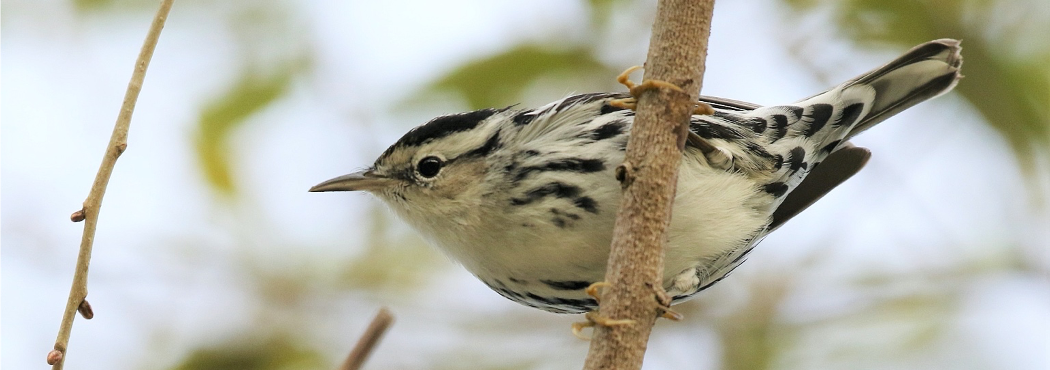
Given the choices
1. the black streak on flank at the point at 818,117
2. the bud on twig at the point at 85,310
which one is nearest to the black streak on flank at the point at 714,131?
the black streak on flank at the point at 818,117

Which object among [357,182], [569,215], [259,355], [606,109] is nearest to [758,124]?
[606,109]

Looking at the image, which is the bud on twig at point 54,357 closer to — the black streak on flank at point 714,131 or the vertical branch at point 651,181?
the vertical branch at point 651,181

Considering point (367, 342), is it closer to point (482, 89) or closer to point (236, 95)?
point (482, 89)

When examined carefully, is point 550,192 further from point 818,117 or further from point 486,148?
point 818,117

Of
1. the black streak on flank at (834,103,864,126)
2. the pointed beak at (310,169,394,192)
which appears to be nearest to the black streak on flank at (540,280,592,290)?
the pointed beak at (310,169,394,192)

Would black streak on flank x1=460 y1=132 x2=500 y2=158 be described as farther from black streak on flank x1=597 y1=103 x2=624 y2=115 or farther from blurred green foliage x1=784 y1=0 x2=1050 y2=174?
blurred green foliage x1=784 y1=0 x2=1050 y2=174

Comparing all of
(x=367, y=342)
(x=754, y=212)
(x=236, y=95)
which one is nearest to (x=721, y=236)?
(x=754, y=212)

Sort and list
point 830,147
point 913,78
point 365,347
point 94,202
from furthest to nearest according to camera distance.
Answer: point 830,147
point 913,78
point 94,202
point 365,347
